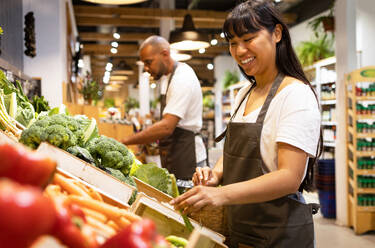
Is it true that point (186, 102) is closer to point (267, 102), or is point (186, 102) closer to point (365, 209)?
point (267, 102)

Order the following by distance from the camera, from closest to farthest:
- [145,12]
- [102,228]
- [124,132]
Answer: [102,228] → [124,132] → [145,12]

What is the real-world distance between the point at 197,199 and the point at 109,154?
2.28ft

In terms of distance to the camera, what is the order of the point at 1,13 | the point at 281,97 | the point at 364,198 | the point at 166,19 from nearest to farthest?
the point at 281,97
the point at 1,13
the point at 364,198
the point at 166,19

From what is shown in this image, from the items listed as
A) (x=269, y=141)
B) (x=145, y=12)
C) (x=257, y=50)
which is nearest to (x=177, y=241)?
(x=269, y=141)

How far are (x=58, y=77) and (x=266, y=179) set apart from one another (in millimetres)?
4783

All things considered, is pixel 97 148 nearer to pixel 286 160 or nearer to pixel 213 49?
pixel 286 160

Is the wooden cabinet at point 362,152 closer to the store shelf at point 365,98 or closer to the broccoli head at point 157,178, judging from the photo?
the store shelf at point 365,98

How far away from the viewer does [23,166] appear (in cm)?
56

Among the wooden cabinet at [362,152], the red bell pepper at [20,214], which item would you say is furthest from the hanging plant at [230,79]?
the red bell pepper at [20,214]

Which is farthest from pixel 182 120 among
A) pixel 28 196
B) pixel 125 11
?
pixel 125 11

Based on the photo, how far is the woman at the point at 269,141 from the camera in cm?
145

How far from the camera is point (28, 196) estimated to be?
17.2 inches

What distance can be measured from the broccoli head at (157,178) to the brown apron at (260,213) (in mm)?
508

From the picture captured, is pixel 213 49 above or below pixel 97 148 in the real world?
above
